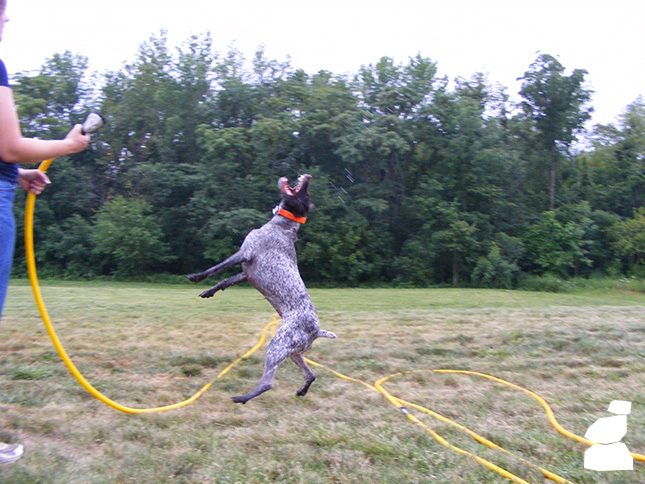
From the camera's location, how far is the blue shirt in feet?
8.77

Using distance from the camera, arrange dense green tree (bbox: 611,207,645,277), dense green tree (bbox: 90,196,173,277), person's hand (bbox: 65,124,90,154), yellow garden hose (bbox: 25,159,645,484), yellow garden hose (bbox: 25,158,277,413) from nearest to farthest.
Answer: person's hand (bbox: 65,124,90,154)
yellow garden hose (bbox: 25,159,645,484)
yellow garden hose (bbox: 25,158,277,413)
dense green tree (bbox: 90,196,173,277)
dense green tree (bbox: 611,207,645,277)

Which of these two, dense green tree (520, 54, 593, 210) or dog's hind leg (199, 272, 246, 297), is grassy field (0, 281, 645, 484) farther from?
dense green tree (520, 54, 593, 210)

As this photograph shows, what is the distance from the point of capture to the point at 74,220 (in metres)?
24.1

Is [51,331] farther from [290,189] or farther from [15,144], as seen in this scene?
[290,189]

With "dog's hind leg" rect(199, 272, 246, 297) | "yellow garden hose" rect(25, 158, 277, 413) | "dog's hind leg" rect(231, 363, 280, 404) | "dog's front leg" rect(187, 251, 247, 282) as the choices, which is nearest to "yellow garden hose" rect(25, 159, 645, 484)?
"yellow garden hose" rect(25, 158, 277, 413)

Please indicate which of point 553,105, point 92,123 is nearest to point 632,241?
point 553,105

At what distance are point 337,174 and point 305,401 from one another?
2030 centimetres

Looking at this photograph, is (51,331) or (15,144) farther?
(51,331)

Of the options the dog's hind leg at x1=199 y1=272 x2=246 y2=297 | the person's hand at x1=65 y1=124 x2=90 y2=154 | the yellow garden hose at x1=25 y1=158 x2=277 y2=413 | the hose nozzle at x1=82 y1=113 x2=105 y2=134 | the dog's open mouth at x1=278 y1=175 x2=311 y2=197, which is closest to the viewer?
the person's hand at x1=65 y1=124 x2=90 y2=154

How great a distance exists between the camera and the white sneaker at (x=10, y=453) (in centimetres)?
304

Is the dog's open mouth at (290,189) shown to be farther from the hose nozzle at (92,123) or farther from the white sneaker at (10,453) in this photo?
the white sneaker at (10,453)

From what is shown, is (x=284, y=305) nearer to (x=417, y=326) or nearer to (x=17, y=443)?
(x=17, y=443)

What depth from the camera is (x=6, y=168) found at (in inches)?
109

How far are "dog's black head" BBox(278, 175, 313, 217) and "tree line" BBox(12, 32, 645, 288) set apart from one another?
16448mm
